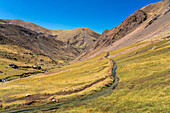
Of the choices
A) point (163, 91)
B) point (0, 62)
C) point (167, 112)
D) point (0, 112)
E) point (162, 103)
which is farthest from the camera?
point (0, 62)

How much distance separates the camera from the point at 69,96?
3941 cm

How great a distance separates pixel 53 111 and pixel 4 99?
29989mm

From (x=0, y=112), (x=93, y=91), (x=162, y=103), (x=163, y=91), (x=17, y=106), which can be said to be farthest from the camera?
(x=93, y=91)

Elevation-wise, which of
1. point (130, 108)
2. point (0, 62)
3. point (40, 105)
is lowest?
point (130, 108)

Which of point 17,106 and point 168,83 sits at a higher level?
point 17,106

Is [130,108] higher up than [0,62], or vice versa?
[0,62]

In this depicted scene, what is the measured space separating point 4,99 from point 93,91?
1557 inches

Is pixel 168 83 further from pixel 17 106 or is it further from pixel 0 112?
pixel 0 112

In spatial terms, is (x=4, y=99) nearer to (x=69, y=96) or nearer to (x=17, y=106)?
(x=17, y=106)

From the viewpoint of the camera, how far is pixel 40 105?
37.2 m

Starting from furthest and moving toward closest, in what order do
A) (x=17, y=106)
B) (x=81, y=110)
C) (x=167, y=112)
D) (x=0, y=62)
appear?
1. (x=0, y=62)
2. (x=17, y=106)
3. (x=81, y=110)
4. (x=167, y=112)

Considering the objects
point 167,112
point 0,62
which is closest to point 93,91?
point 167,112

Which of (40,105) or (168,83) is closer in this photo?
(168,83)

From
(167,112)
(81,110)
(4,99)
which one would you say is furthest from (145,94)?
(4,99)
